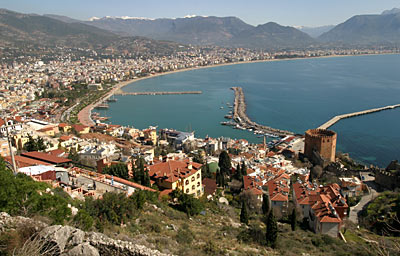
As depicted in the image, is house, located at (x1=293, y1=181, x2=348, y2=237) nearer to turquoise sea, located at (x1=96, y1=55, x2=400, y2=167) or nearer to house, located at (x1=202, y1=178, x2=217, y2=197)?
house, located at (x1=202, y1=178, x2=217, y2=197)

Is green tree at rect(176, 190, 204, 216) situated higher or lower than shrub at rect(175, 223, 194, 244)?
lower

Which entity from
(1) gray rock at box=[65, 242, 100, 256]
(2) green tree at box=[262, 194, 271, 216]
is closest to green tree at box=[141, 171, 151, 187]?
(2) green tree at box=[262, 194, 271, 216]

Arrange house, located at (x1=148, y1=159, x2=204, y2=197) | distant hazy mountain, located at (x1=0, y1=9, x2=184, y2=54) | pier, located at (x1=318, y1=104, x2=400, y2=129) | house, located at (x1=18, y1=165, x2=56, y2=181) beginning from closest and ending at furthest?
house, located at (x1=18, y1=165, x2=56, y2=181), house, located at (x1=148, y1=159, x2=204, y2=197), pier, located at (x1=318, y1=104, x2=400, y2=129), distant hazy mountain, located at (x1=0, y1=9, x2=184, y2=54)

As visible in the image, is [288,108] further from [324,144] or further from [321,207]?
[321,207]

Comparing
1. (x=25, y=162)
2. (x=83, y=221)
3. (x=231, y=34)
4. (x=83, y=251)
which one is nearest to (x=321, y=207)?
(x=83, y=221)

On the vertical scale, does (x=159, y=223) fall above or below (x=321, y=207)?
above

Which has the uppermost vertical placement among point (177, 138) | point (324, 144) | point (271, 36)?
point (271, 36)
